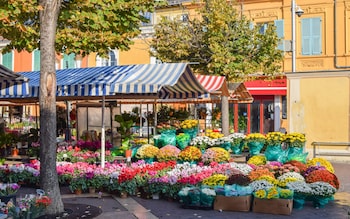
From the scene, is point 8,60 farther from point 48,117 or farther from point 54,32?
point 48,117

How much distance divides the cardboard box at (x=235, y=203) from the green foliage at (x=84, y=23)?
4.51 m

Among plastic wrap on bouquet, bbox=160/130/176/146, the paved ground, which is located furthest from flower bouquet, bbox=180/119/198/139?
the paved ground

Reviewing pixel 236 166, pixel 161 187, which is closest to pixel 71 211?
pixel 161 187

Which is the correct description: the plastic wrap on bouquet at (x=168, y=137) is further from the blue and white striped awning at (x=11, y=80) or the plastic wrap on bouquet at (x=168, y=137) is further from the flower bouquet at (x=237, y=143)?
the blue and white striped awning at (x=11, y=80)

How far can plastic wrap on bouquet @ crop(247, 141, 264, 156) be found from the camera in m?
14.1

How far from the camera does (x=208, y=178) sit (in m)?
10.1

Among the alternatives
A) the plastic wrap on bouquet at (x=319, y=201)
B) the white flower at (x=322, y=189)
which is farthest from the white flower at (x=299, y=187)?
the plastic wrap on bouquet at (x=319, y=201)

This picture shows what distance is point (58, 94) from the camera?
12.7m

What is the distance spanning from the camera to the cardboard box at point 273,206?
8711 millimetres

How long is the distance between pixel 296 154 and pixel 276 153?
513mm

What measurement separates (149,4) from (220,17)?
9.56 m

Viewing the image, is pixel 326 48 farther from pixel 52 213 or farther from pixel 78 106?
pixel 52 213

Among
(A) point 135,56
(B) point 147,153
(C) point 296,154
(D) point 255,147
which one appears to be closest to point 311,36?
(A) point 135,56

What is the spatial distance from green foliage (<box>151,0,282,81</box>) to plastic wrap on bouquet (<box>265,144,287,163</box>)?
305 inches
